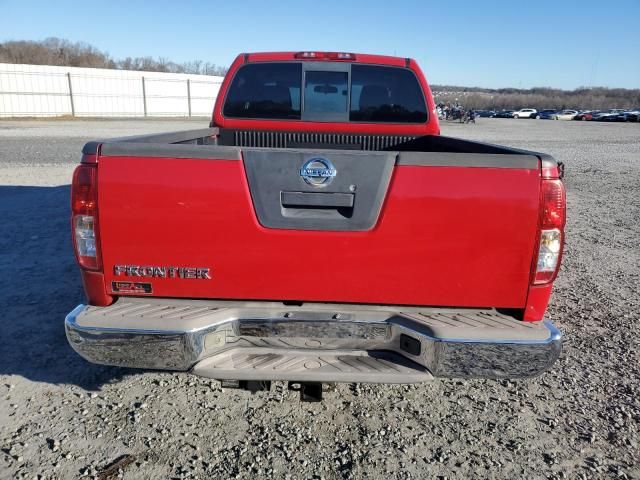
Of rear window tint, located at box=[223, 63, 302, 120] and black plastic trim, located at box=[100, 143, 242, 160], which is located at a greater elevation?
rear window tint, located at box=[223, 63, 302, 120]

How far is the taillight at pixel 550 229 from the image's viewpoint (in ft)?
7.98

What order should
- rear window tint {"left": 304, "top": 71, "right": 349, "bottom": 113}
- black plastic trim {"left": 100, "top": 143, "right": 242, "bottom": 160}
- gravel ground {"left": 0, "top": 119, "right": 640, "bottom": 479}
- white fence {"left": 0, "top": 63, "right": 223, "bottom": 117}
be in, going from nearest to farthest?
1. black plastic trim {"left": 100, "top": 143, "right": 242, "bottom": 160}
2. gravel ground {"left": 0, "top": 119, "right": 640, "bottom": 479}
3. rear window tint {"left": 304, "top": 71, "right": 349, "bottom": 113}
4. white fence {"left": 0, "top": 63, "right": 223, "bottom": 117}

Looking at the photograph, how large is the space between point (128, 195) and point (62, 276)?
3422 millimetres

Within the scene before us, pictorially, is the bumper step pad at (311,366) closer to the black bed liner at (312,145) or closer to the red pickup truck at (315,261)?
the red pickup truck at (315,261)

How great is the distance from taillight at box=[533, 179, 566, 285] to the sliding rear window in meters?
2.61

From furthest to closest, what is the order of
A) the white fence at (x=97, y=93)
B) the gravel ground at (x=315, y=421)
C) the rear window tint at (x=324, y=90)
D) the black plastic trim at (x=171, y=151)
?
the white fence at (x=97, y=93)
the rear window tint at (x=324, y=90)
the gravel ground at (x=315, y=421)
the black plastic trim at (x=171, y=151)

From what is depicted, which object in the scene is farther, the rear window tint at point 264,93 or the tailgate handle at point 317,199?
the rear window tint at point 264,93

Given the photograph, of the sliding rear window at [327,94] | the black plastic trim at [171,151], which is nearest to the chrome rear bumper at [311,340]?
the black plastic trim at [171,151]

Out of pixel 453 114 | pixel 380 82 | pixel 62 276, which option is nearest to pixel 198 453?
pixel 62 276

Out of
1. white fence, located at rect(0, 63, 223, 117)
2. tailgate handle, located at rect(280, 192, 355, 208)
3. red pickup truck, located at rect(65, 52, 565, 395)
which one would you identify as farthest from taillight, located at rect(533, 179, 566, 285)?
white fence, located at rect(0, 63, 223, 117)

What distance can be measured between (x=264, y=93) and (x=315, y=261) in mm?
2895

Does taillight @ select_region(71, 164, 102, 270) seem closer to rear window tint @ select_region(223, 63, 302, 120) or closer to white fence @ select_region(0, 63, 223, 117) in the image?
rear window tint @ select_region(223, 63, 302, 120)

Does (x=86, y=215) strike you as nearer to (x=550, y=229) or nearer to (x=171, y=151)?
(x=171, y=151)

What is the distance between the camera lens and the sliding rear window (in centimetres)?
486
